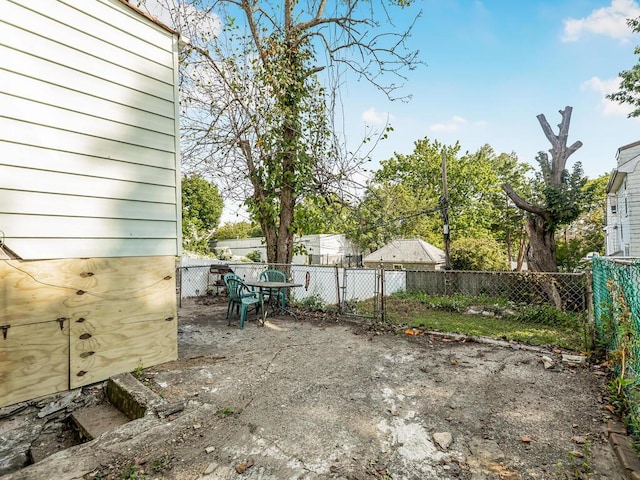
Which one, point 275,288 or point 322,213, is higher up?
point 322,213

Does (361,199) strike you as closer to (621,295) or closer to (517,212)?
(621,295)

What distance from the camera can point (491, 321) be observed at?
24.7 ft

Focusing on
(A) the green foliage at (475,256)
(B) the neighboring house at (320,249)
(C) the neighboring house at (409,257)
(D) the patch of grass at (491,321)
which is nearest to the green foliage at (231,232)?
(B) the neighboring house at (320,249)

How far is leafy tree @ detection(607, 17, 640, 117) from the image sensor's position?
9934mm

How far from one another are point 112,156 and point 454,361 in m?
4.33

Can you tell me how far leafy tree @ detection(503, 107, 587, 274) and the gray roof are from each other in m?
7.33

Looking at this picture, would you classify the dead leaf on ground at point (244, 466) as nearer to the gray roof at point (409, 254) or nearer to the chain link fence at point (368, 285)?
the chain link fence at point (368, 285)

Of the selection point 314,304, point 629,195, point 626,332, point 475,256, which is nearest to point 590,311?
point 626,332

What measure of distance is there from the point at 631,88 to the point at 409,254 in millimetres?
10578

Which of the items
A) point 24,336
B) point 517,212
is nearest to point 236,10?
point 24,336

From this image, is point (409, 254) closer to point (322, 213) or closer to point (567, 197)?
point (567, 197)

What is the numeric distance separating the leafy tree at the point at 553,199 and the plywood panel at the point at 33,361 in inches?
390

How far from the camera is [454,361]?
362 centimetres

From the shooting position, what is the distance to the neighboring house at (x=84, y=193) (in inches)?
95.7
